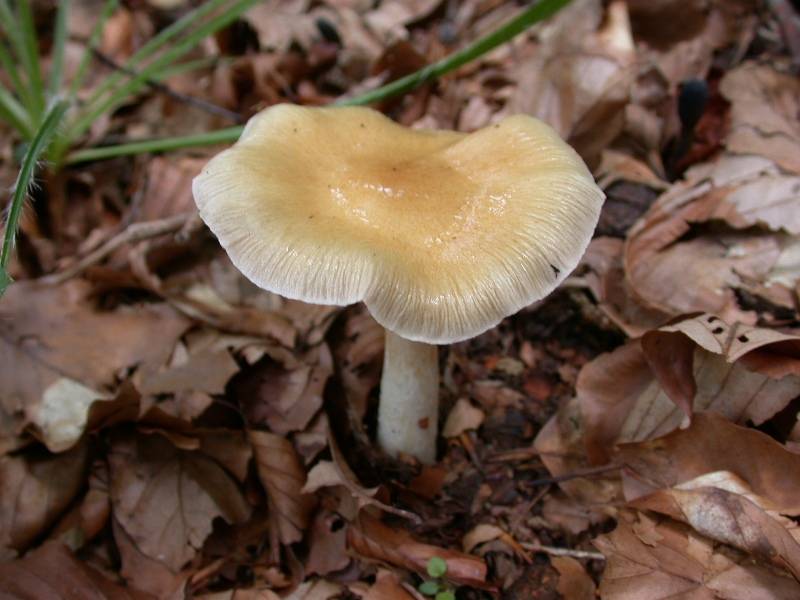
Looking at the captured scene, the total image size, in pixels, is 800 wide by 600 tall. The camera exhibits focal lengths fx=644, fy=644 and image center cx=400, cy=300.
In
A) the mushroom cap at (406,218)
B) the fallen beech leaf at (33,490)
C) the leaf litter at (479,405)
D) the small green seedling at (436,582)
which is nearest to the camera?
the mushroom cap at (406,218)

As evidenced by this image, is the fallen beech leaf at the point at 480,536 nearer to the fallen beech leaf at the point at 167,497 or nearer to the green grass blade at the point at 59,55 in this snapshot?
the fallen beech leaf at the point at 167,497

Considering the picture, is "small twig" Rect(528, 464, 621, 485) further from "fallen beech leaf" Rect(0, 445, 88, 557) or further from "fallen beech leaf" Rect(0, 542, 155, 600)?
"fallen beech leaf" Rect(0, 445, 88, 557)

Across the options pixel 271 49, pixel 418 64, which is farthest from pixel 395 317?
pixel 271 49

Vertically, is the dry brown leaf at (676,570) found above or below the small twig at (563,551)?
above

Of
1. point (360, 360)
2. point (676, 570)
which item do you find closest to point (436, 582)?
point (676, 570)

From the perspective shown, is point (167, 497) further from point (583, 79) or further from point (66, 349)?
point (583, 79)

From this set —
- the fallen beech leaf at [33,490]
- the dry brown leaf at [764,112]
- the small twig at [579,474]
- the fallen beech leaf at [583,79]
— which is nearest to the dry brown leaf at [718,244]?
the dry brown leaf at [764,112]
